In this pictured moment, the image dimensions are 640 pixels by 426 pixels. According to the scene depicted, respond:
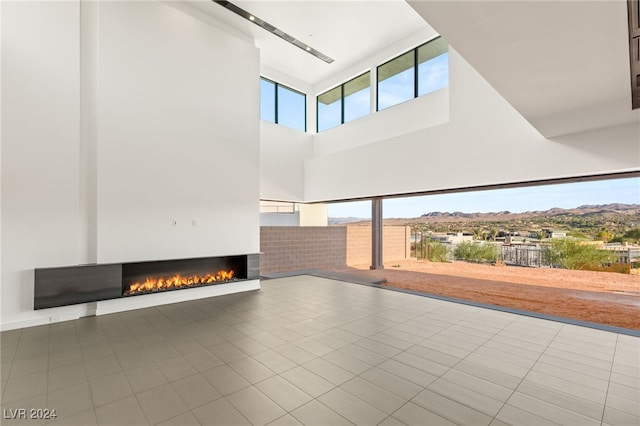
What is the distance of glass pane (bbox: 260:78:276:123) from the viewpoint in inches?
314

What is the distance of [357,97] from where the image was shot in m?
8.21

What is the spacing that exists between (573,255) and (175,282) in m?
7.14

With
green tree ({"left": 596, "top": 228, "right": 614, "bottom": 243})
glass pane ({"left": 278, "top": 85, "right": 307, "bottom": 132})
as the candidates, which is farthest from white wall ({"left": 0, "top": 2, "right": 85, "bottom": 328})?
green tree ({"left": 596, "top": 228, "right": 614, "bottom": 243})

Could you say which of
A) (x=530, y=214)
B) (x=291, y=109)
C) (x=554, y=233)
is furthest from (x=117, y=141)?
(x=554, y=233)

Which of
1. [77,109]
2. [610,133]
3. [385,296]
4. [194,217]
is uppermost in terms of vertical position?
[77,109]

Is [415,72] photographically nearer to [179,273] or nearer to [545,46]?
[545,46]

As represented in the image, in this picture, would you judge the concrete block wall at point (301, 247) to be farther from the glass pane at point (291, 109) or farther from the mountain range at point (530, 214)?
the glass pane at point (291, 109)

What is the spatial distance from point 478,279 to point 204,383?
6.26 m

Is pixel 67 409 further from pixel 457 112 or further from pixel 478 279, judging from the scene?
pixel 478 279

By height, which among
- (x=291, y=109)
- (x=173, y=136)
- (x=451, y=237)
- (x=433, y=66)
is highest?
(x=433, y=66)

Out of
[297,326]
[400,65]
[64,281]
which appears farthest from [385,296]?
[400,65]

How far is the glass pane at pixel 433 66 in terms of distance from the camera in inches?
246

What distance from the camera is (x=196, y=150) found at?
5.31m

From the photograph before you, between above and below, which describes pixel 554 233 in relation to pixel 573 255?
above
